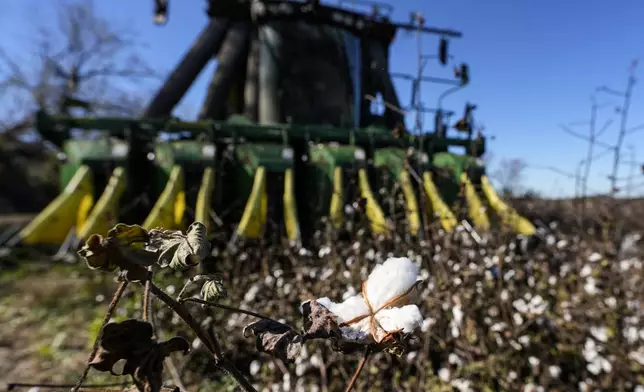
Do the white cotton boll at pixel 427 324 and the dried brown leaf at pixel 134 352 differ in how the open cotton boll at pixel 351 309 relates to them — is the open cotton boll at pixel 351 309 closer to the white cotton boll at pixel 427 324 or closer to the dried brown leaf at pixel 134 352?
the dried brown leaf at pixel 134 352

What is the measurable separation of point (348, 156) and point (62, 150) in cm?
397

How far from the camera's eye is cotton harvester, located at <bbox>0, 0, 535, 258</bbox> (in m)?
5.04

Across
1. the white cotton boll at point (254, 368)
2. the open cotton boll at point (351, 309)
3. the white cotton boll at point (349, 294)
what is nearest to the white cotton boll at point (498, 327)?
the white cotton boll at point (349, 294)

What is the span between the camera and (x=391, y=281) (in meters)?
0.65

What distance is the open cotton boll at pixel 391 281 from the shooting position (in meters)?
0.64

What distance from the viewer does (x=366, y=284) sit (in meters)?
0.69

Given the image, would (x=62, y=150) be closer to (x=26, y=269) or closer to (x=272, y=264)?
(x=26, y=269)

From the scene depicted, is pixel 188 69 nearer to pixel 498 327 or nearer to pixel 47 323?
pixel 47 323

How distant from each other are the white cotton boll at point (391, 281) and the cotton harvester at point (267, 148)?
1665 mm

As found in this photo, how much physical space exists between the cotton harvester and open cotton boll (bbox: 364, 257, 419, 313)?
1.67 m

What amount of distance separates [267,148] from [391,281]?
5677 millimetres

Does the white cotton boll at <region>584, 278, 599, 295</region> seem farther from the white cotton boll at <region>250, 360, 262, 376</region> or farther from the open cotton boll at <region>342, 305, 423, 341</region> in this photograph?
the open cotton boll at <region>342, 305, 423, 341</region>

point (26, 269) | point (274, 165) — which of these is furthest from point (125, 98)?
point (274, 165)

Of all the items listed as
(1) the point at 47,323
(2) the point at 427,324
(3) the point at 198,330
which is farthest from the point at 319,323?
(1) the point at 47,323
